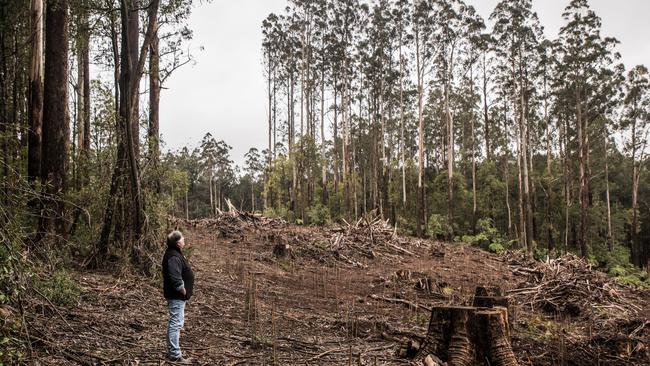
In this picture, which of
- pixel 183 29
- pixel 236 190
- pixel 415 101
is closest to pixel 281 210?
pixel 415 101

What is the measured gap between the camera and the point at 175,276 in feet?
17.4

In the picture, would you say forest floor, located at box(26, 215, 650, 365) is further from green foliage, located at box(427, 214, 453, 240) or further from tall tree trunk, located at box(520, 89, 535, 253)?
green foliage, located at box(427, 214, 453, 240)

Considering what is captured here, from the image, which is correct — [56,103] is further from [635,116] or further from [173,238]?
[635,116]

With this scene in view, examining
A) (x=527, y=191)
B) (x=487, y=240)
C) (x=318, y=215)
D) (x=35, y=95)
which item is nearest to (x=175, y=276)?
(x=35, y=95)

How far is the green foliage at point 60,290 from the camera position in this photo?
5938 mm

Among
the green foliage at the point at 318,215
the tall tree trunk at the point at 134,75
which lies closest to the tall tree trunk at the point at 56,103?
the tall tree trunk at the point at 134,75

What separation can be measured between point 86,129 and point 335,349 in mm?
12372

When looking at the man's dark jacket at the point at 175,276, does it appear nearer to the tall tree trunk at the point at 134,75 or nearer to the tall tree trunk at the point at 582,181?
the tall tree trunk at the point at 134,75

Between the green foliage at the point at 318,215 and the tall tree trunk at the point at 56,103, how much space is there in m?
19.1

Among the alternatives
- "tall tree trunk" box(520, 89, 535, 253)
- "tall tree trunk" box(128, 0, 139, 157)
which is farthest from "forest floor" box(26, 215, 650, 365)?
"tall tree trunk" box(520, 89, 535, 253)

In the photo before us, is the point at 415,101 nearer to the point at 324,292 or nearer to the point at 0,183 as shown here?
the point at 324,292

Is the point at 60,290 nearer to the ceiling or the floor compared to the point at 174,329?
nearer to the ceiling

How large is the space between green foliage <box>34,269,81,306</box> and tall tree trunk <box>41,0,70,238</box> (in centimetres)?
266

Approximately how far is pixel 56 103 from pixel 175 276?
567 cm
